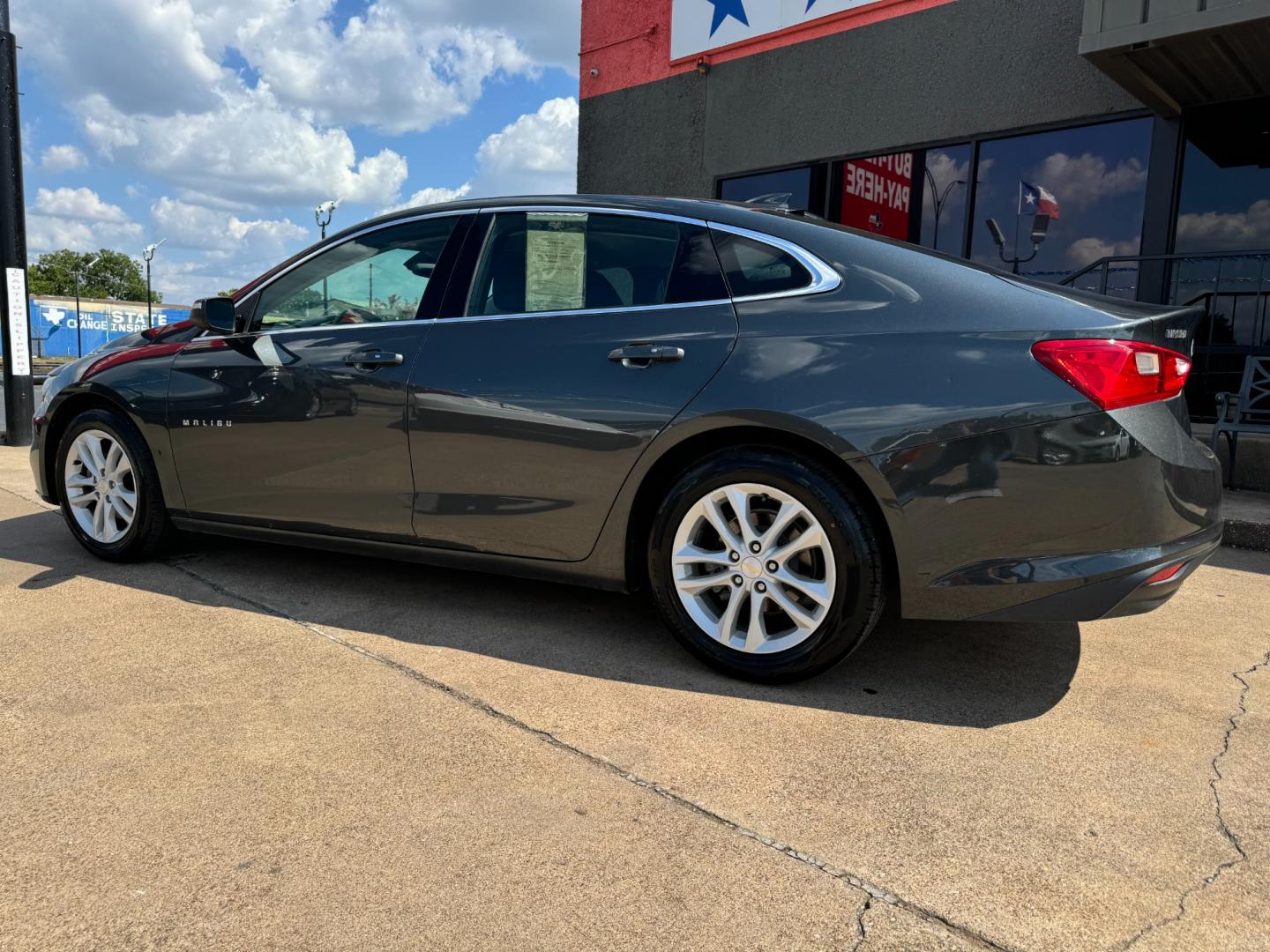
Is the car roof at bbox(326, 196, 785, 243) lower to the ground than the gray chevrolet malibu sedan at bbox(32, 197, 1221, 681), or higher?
higher

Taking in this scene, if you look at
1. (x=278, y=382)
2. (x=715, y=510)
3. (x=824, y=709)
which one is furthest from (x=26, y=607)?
(x=824, y=709)

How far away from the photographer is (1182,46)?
605cm

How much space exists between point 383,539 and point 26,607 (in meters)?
1.42

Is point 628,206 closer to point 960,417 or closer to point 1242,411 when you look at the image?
point 960,417

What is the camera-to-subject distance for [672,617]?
3004 millimetres

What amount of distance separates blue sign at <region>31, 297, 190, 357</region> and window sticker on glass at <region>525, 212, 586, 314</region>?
6084 centimetres

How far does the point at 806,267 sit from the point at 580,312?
79 cm

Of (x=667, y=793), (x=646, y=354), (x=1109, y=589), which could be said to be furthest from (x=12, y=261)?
(x=1109, y=589)

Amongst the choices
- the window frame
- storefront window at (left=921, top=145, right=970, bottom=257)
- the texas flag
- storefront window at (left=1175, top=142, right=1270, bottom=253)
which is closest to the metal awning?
storefront window at (left=1175, top=142, right=1270, bottom=253)

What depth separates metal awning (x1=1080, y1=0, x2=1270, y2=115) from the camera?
5562 millimetres

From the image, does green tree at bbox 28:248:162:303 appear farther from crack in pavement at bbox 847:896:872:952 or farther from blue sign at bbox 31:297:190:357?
crack in pavement at bbox 847:896:872:952

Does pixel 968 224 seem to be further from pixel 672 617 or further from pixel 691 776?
pixel 691 776

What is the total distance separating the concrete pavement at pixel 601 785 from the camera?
5.78 feet

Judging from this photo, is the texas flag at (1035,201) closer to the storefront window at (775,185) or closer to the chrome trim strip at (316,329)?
the storefront window at (775,185)
